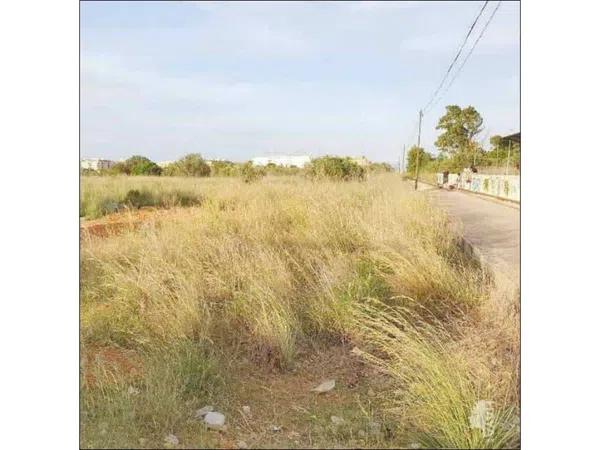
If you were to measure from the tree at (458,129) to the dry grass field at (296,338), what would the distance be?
26.9 inches

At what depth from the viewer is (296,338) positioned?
2.39 metres

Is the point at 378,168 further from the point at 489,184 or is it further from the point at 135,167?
the point at 135,167

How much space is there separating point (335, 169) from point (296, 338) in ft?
8.56

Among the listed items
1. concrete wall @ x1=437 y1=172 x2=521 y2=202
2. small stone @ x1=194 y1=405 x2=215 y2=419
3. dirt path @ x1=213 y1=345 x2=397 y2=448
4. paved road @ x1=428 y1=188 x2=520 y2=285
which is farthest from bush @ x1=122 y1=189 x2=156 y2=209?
small stone @ x1=194 y1=405 x2=215 y2=419

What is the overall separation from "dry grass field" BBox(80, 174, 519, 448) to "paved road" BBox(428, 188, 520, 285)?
5.0 inches

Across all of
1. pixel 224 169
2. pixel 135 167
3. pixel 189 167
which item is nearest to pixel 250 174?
pixel 224 169

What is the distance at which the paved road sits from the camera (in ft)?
7.99

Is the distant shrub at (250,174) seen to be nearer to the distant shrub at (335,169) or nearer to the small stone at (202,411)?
the distant shrub at (335,169)

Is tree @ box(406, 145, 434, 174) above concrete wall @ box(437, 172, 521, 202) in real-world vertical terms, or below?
Answer: above

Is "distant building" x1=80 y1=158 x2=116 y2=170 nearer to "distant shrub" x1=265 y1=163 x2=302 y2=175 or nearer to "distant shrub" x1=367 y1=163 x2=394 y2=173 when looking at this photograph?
"distant shrub" x1=265 y1=163 x2=302 y2=175

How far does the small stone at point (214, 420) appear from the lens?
1.73 metres
